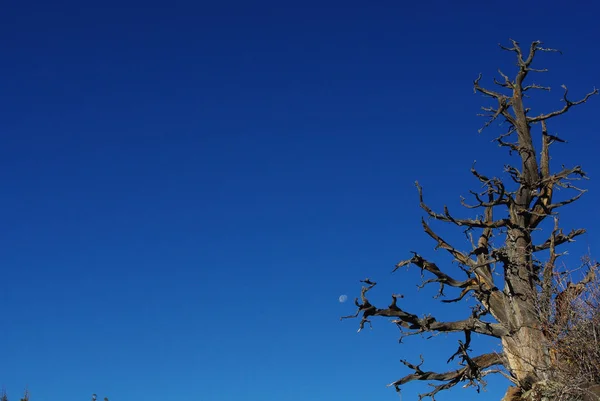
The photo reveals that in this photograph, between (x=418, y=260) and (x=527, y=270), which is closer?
(x=527, y=270)

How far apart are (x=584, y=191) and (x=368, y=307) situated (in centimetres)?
619

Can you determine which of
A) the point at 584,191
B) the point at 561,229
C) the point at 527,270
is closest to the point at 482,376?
the point at 527,270

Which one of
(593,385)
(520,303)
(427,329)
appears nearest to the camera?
(593,385)

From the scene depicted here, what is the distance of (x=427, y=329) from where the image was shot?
16375mm

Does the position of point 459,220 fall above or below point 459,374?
above

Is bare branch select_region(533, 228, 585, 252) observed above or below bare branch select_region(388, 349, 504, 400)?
above

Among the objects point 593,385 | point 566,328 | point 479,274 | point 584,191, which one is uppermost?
point 584,191

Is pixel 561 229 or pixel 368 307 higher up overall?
pixel 561 229

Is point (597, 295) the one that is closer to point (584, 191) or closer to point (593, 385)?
point (593, 385)

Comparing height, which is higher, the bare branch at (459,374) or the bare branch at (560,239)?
the bare branch at (560,239)

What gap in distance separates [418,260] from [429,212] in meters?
1.28

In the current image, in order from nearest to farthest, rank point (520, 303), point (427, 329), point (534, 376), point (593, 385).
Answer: point (593, 385)
point (534, 376)
point (520, 303)
point (427, 329)

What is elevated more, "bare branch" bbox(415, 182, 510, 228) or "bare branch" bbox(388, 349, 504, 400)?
"bare branch" bbox(415, 182, 510, 228)

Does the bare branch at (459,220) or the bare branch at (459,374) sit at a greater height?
the bare branch at (459,220)
